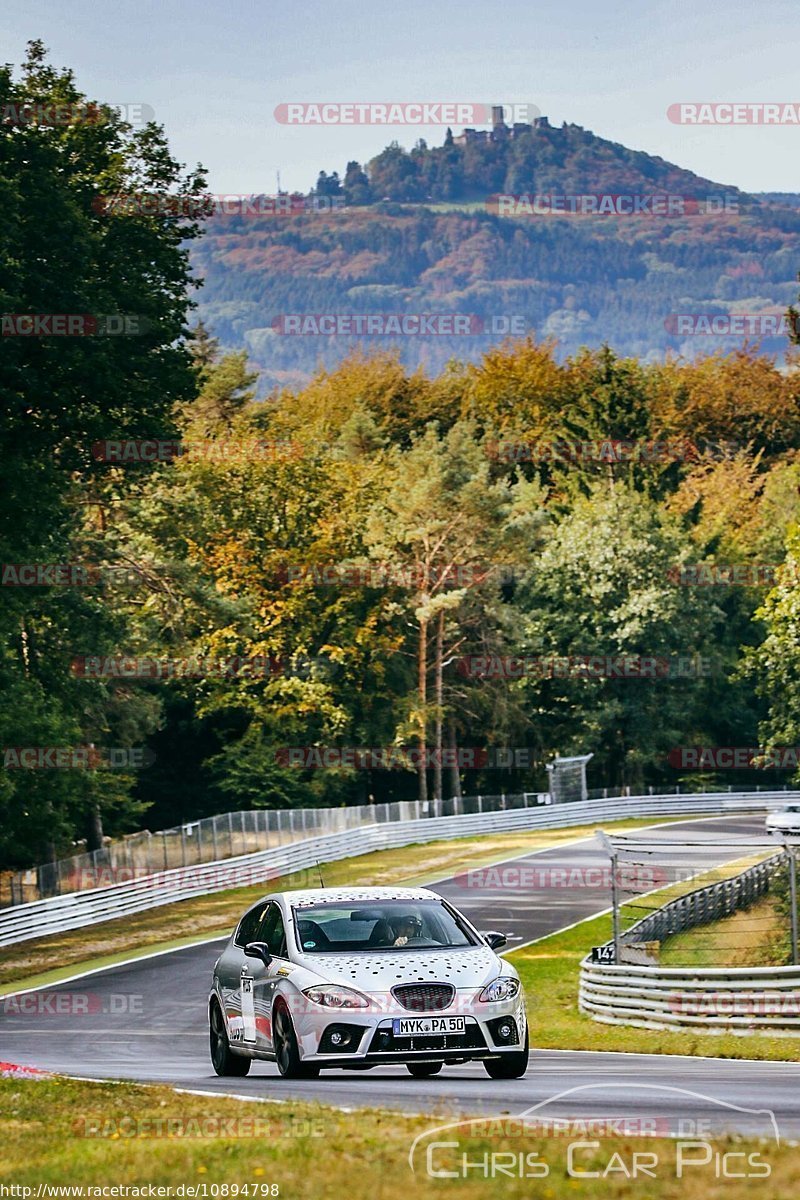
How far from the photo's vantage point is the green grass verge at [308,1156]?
26.4 feet

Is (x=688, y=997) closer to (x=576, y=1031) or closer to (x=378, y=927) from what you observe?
(x=576, y=1031)

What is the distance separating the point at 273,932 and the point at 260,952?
0.35 metres

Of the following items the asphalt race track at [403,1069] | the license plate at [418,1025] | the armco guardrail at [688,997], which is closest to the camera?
the asphalt race track at [403,1069]

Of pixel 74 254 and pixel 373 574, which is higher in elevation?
A: pixel 74 254

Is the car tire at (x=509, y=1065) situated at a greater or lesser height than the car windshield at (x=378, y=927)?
lesser

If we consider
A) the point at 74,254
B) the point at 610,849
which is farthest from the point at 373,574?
the point at 610,849

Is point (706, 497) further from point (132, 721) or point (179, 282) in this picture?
point (179, 282)

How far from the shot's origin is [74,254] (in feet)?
124

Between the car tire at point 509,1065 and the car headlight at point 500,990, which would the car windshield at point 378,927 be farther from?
the car tire at point 509,1065

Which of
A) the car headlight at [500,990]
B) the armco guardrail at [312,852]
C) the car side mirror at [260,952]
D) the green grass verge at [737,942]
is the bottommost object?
the armco guardrail at [312,852]

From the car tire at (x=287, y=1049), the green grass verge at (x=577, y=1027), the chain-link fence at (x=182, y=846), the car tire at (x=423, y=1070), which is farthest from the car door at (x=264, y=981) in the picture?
the chain-link fence at (x=182, y=846)

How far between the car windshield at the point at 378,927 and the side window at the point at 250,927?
2.45ft

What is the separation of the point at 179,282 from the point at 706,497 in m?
68.1

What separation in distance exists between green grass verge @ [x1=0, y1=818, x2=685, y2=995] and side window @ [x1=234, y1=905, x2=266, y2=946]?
20.1 m
